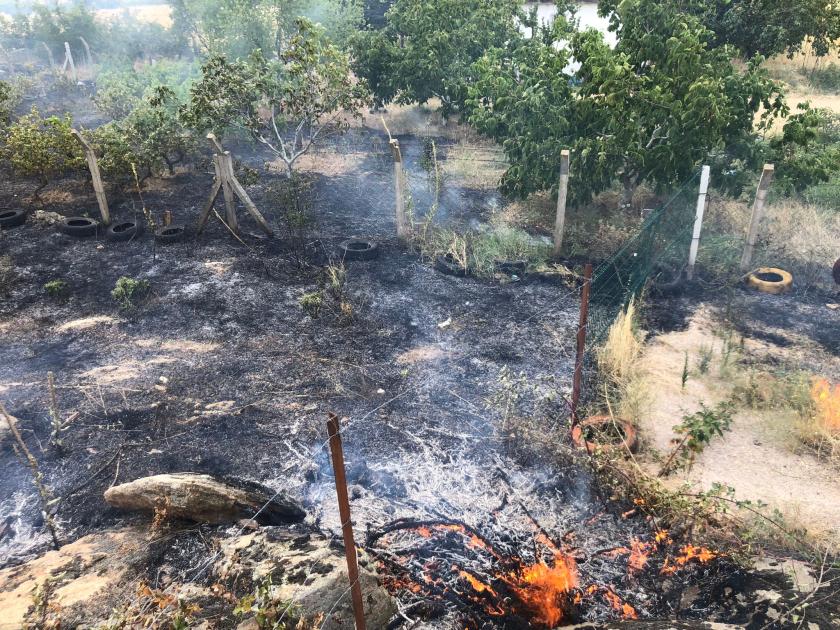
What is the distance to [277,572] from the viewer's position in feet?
13.4

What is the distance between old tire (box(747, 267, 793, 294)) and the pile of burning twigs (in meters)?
5.79

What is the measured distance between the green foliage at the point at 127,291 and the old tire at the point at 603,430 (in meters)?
6.48

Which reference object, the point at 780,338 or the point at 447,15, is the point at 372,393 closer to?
the point at 780,338

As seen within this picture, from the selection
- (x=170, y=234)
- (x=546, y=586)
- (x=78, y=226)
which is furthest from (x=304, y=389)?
(x=78, y=226)

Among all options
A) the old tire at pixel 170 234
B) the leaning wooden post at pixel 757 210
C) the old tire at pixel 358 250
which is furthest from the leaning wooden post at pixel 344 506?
the old tire at pixel 170 234

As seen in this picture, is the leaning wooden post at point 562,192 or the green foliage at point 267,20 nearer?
the leaning wooden post at point 562,192

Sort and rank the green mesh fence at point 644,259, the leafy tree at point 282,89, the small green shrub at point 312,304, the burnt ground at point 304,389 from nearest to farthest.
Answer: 1. the burnt ground at point 304,389
2. the green mesh fence at point 644,259
3. the small green shrub at point 312,304
4. the leafy tree at point 282,89

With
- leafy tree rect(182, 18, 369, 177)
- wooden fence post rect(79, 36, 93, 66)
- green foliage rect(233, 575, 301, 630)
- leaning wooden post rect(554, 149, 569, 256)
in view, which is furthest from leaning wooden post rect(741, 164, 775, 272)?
wooden fence post rect(79, 36, 93, 66)

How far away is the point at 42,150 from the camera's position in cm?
1104

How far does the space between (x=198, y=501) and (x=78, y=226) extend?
8.15 metres

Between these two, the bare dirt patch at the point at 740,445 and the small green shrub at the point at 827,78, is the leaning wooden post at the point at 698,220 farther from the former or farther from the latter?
the small green shrub at the point at 827,78

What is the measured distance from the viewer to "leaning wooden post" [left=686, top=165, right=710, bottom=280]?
8.56 m

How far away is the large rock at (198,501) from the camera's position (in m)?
4.73

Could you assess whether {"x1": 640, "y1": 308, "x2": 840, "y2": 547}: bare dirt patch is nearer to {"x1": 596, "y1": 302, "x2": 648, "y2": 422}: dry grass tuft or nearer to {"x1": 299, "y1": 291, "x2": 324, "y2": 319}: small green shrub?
{"x1": 596, "y1": 302, "x2": 648, "y2": 422}: dry grass tuft
